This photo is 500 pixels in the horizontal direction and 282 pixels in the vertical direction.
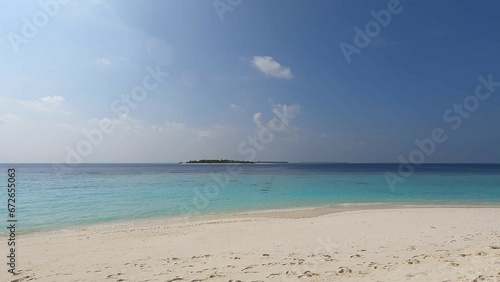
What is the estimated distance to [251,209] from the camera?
21469 mm

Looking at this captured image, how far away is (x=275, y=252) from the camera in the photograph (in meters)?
8.96

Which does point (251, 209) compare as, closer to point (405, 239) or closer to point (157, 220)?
point (157, 220)

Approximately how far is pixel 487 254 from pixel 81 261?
38.3 ft

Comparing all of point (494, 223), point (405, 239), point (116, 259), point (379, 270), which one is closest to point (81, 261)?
point (116, 259)

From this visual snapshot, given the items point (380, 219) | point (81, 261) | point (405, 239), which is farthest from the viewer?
point (380, 219)

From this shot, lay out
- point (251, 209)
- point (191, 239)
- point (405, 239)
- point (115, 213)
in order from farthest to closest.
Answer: point (251, 209) < point (115, 213) < point (191, 239) < point (405, 239)

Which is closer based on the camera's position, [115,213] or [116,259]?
[116,259]

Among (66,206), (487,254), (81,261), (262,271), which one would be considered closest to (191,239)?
(81,261)

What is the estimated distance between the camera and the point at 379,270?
22.0 feet

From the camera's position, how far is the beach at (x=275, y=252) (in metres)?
6.64

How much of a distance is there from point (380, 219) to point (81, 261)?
46.5 ft

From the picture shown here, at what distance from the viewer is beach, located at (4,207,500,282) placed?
6.64 metres

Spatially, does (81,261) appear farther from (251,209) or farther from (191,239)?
(251,209)

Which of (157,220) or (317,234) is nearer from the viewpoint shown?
(317,234)
